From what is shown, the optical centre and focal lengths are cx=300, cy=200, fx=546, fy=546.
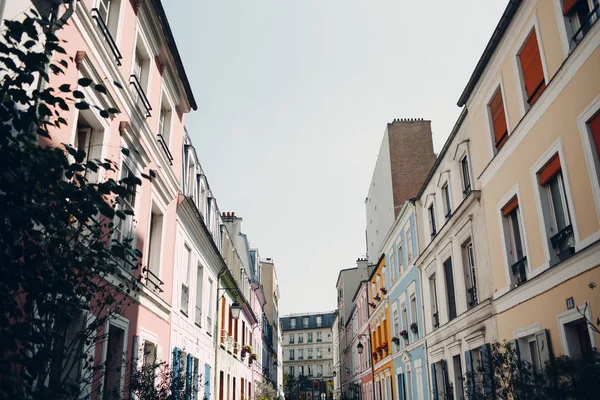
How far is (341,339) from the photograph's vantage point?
2301 inches

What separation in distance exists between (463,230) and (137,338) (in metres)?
9.17

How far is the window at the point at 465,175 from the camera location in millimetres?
14664

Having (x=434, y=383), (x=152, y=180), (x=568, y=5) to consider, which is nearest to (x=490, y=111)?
(x=568, y=5)

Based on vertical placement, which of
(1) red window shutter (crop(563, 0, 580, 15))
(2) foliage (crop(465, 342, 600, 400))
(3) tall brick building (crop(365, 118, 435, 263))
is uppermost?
(3) tall brick building (crop(365, 118, 435, 263))

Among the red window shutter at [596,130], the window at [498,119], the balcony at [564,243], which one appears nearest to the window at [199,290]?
the window at [498,119]

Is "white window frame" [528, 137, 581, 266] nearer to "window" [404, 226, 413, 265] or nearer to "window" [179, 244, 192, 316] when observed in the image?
"window" [179, 244, 192, 316]

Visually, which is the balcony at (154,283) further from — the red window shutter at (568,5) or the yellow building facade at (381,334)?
the yellow building facade at (381,334)

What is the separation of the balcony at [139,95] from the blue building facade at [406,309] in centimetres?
1211

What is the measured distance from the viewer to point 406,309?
22562mm

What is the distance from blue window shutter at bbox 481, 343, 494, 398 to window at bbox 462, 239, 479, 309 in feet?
6.20

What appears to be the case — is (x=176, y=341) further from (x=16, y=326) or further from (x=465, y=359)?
(x=16, y=326)

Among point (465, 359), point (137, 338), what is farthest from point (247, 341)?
point (137, 338)

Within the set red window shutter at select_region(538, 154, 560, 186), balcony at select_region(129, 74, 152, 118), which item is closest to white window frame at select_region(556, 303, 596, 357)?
red window shutter at select_region(538, 154, 560, 186)

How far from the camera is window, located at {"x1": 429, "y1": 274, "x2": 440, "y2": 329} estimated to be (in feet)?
60.1
